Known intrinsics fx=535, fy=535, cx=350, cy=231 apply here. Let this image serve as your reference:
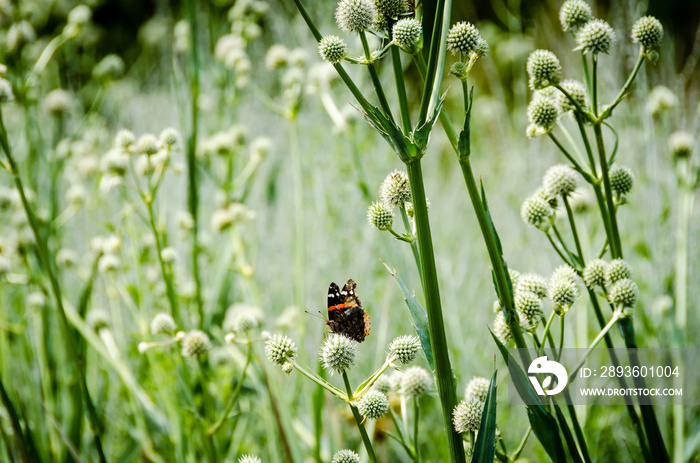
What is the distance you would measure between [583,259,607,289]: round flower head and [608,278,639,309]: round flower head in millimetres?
26

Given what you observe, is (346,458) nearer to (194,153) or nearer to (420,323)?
(420,323)

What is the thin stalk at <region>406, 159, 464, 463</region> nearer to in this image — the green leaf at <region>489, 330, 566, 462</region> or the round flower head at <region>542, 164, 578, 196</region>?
the green leaf at <region>489, 330, 566, 462</region>

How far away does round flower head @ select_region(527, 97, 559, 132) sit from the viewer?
964mm

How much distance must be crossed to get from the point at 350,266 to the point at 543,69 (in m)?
1.59

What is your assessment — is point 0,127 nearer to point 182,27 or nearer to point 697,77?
point 182,27

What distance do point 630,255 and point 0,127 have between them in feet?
7.56

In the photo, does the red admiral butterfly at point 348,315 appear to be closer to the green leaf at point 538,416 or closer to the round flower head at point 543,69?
the green leaf at point 538,416

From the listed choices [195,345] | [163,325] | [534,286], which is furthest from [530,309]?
[163,325]

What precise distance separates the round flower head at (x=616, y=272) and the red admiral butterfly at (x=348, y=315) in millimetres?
420

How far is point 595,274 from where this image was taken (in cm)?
93

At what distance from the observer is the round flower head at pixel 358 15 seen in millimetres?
776

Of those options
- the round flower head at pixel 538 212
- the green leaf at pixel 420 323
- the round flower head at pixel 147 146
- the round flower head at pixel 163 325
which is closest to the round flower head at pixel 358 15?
the green leaf at pixel 420 323

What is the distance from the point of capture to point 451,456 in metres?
0.78

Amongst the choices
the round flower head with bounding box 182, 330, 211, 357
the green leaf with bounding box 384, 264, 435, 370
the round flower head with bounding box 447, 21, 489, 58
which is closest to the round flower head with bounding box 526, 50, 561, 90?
the round flower head with bounding box 447, 21, 489, 58
